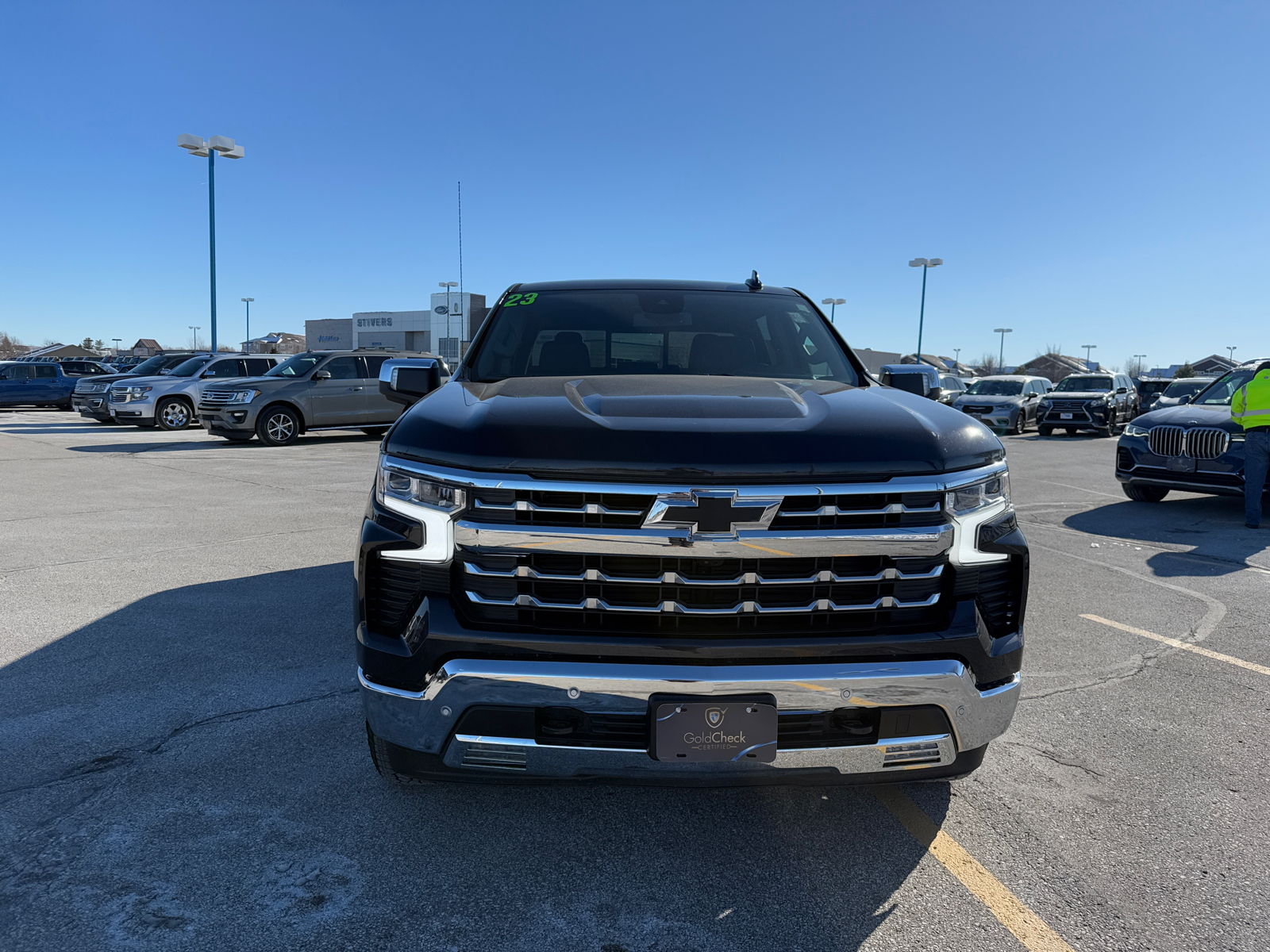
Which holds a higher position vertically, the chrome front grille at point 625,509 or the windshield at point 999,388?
the windshield at point 999,388

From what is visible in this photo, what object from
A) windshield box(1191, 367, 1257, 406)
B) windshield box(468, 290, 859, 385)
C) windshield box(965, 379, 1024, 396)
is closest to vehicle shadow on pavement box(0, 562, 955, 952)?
windshield box(468, 290, 859, 385)

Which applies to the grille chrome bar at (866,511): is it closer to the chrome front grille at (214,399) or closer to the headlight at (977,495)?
the headlight at (977,495)

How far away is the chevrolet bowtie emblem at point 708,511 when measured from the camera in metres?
2.16

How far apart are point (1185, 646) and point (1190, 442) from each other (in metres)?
5.55

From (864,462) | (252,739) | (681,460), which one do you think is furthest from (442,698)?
(252,739)

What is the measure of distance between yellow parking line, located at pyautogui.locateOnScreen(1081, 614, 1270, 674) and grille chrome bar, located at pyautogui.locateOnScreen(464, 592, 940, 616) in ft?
11.3

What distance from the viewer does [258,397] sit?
624 inches

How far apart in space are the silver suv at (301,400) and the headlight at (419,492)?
1464 cm

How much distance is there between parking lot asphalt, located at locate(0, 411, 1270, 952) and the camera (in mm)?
2227

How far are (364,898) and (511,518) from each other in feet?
3.77

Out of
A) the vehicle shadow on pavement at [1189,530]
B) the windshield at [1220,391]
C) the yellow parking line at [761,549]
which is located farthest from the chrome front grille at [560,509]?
the windshield at [1220,391]

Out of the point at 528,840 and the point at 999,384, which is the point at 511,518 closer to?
the point at 528,840

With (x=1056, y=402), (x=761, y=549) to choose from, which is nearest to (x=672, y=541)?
(x=761, y=549)

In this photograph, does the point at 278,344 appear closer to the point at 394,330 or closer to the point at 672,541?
the point at 394,330
